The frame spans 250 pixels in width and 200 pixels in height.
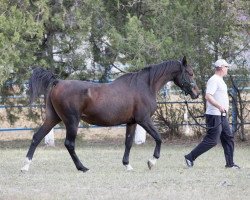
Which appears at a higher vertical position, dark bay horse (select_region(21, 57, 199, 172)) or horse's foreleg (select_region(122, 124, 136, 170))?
dark bay horse (select_region(21, 57, 199, 172))

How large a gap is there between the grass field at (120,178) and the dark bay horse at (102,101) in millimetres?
637

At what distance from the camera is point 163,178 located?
1108 centimetres

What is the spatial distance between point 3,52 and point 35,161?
338cm

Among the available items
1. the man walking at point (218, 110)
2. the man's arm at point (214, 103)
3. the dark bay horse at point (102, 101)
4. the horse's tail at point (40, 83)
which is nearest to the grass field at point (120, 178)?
the man walking at point (218, 110)

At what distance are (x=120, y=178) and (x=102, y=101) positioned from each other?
1916mm

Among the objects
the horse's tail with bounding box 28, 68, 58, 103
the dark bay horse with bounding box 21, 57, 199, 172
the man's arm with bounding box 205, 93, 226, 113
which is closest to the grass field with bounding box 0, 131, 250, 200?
the dark bay horse with bounding box 21, 57, 199, 172

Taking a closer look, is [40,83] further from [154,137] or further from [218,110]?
[218,110]

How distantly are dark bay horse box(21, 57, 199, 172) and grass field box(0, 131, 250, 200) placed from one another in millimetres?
637

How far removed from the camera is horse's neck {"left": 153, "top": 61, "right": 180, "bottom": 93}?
1295cm

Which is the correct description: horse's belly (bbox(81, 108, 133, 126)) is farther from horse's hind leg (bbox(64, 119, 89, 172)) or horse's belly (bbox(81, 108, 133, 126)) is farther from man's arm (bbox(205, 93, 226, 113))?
man's arm (bbox(205, 93, 226, 113))

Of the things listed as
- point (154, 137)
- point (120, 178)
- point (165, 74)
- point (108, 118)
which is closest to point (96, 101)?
point (108, 118)

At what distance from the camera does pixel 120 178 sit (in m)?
11.2

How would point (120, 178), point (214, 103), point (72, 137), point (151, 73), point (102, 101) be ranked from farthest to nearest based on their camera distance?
point (151, 73), point (102, 101), point (72, 137), point (214, 103), point (120, 178)

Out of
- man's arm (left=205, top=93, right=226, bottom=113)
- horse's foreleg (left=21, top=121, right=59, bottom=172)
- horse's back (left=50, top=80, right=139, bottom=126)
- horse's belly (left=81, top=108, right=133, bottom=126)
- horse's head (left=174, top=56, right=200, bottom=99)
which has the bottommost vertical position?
horse's foreleg (left=21, top=121, right=59, bottom=172)
